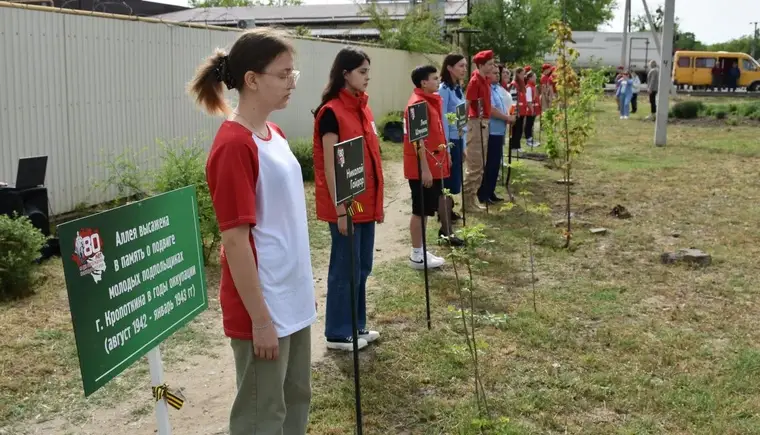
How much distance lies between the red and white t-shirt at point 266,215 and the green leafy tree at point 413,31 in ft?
74.2

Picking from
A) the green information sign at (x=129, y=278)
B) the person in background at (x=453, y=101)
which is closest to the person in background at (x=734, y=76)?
the person in background at (x=453, y=101)

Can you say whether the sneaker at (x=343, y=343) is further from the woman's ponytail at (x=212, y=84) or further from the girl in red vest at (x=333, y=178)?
the woman's ponytail at (x=212, y=84)

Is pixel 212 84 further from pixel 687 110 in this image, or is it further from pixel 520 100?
pixel 687 110

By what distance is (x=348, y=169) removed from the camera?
11.7ft

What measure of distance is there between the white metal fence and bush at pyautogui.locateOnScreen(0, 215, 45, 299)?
6.05ft

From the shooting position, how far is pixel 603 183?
1201 cm

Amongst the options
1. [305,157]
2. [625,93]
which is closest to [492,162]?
[305,157]

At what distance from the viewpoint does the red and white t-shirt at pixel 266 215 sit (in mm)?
2430

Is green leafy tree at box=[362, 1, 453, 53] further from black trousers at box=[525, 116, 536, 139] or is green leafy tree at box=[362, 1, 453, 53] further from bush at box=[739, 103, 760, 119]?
bush at box=[739, 103, 760, 119]

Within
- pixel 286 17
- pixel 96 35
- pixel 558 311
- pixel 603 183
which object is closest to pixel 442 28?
pixel 286 17

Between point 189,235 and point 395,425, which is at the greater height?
point 189,235

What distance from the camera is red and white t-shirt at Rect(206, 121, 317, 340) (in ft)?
7.97

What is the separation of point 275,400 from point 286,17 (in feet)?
129

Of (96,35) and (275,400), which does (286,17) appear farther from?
(275,400)
